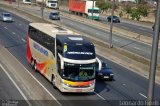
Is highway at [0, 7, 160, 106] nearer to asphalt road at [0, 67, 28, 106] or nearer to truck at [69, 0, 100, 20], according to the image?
asphalt road at [0, 67, 28, 106]

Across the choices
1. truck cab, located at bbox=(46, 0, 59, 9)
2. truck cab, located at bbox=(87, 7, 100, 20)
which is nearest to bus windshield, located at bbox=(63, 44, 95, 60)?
truck cab, located at bbox=(87, 7, 100, 20)

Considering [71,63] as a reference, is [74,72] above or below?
below

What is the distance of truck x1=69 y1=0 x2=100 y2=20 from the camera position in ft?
332

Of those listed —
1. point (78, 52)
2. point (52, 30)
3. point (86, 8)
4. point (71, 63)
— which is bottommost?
point (86, 8)

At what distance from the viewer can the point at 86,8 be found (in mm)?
103688

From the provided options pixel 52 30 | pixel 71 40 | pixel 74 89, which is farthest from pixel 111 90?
pixel 52 30

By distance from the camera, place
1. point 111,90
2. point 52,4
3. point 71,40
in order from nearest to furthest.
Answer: point 71,40
point 111,90
point 52,4

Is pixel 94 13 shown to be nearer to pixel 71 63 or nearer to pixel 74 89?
pixel 71 63

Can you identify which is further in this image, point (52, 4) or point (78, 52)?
point (52, 4)

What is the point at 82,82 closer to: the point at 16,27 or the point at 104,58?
the point at 104,58

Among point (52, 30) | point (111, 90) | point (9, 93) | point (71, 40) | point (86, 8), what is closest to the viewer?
point (9, 93)

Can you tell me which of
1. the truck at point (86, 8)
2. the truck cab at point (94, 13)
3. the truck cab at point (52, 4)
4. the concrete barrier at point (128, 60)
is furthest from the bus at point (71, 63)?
the truck cab at point (52, 4)

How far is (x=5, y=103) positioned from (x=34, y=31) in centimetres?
1466

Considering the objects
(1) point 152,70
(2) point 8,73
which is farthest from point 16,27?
(1) point 152,70
